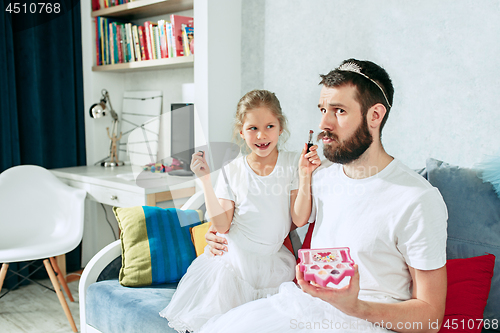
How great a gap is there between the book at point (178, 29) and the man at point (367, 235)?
1.44 meters

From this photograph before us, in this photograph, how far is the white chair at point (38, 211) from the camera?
7.70 ft

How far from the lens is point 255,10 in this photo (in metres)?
2.25

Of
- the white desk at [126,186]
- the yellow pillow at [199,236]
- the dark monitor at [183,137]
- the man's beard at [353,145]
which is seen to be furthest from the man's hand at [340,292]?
the dark monitor at [183,137]

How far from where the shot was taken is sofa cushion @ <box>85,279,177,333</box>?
144 cm

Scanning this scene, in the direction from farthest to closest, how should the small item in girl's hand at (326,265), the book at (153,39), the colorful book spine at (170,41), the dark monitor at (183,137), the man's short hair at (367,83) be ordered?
1. the book at (153,39)
2. the colorful book spine at (170,41)
3. the dark monitor at (183,137)
4. the man's short hair at (367,83)
5. the small item in girl's hand at (326,265)

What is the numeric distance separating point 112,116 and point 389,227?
7.87ft

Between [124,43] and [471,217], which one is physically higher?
[124,43]

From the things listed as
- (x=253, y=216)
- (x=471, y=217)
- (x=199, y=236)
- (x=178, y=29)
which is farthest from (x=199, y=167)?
(x=178, y=29)

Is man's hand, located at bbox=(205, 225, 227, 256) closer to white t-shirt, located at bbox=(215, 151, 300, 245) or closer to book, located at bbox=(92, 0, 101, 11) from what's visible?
white t-shirt, located at bbox=(215, 151, 300, 245)

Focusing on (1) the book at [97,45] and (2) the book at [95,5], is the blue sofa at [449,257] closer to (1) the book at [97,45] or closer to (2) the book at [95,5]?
(1) the book at [97,45]

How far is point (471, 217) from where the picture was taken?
1.32m

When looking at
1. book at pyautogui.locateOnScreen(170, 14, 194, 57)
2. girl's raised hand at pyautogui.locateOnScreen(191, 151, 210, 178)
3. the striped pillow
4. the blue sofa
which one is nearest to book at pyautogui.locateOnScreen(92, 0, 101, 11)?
book at pyautogui.locateOnScreen(170, 14, 194, 57)

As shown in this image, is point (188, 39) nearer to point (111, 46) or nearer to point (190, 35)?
point (190, 35)

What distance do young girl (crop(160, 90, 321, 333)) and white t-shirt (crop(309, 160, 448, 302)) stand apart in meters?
0.17
